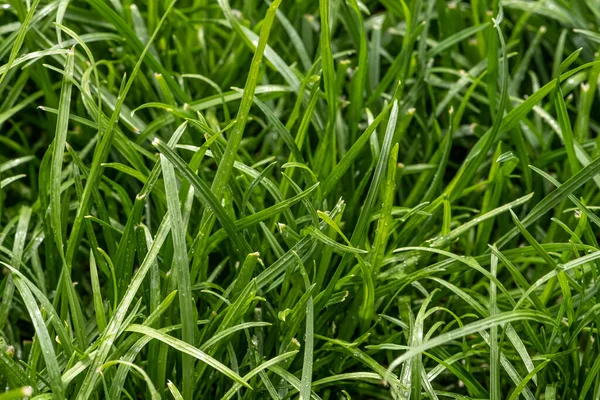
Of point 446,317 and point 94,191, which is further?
point 446,317

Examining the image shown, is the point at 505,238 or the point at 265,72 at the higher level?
the point at 265,72

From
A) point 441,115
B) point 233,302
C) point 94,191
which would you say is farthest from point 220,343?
point 441,115

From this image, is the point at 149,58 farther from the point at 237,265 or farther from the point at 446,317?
the point at 446,317

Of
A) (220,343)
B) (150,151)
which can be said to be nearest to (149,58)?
(150,151)

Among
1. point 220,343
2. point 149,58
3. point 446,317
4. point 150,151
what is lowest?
point 446,317

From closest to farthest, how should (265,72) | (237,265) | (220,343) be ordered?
(220,343) < (237,265) < (265,72)

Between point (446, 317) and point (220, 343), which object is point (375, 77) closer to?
point (446, 317)

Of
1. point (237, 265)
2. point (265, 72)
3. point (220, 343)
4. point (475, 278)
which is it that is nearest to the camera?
point (220, 343)
